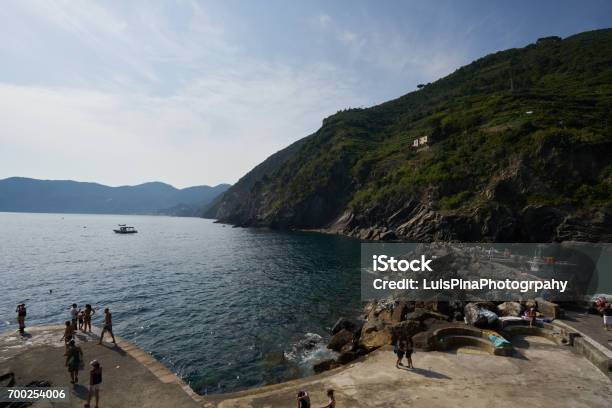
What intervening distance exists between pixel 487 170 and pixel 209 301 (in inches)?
3230

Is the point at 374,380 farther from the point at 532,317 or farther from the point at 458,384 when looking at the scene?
the point at 532,317

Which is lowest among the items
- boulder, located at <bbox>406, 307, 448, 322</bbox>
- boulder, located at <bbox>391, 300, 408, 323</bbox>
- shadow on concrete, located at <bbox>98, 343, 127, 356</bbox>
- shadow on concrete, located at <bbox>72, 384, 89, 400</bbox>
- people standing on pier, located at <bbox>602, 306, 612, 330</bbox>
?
boulder, located at <bbox>391, 300, 408, 323</bbox>

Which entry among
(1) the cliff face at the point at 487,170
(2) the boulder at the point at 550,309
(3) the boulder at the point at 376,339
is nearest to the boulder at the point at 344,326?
(3) the boulder at the point at 376,339

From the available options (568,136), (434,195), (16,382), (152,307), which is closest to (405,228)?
(434,195)

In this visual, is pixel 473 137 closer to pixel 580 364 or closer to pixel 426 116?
pixel 426 116

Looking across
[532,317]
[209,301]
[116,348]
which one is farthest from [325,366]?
[209,301]

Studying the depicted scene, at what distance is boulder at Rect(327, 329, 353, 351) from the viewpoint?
2525cm

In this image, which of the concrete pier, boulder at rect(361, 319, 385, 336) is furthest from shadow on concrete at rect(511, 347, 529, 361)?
boulder at rect(361, 319, 385, 336)

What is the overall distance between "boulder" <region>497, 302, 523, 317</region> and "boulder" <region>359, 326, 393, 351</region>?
9.32 m

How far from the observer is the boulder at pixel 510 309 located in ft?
77.5

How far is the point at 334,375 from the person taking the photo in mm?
16734

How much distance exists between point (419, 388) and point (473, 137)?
10456 centimetres

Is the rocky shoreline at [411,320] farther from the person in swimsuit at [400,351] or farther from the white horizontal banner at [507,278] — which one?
the person in swimsuit at [400,351]

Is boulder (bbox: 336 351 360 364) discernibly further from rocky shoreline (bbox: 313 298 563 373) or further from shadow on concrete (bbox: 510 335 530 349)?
shadow on concrete (bbox: 510 335 530 349)
